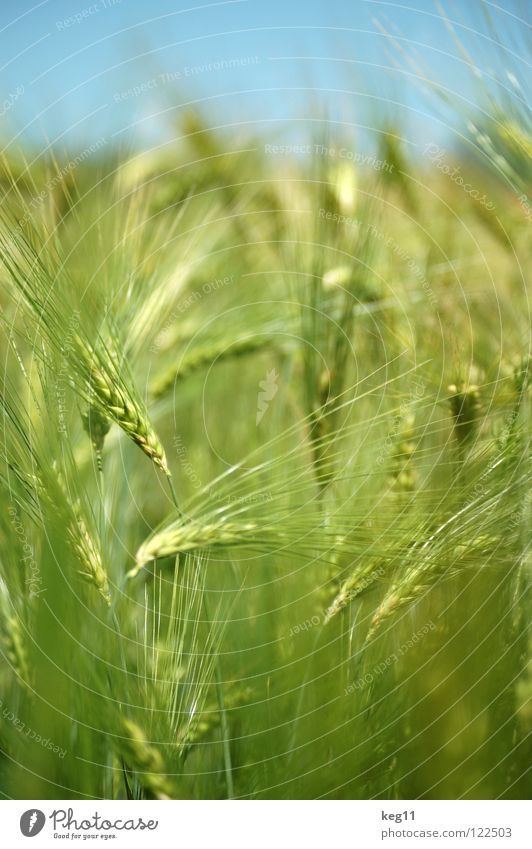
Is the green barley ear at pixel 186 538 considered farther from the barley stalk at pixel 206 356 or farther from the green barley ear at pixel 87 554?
the barley stalk at pixel 206 356

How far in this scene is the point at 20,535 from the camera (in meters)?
0.74

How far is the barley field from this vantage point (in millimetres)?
686

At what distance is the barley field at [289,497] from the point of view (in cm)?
69

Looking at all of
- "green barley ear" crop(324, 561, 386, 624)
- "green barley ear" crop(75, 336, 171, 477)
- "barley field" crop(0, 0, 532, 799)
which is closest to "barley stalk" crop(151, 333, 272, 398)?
"barley field" crop(0, 0, 532, 799)

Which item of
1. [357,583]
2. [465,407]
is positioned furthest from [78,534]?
[465,407]

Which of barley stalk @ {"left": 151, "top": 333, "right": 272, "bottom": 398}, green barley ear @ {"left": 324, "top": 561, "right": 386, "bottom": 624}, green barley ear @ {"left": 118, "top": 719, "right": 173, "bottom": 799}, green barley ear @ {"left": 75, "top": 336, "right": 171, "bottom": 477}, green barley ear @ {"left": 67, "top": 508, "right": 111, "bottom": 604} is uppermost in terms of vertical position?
barley stalk @ {"left": 151, "top": 333, "right": 272, "bottom": 398}

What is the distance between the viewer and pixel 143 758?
616mm

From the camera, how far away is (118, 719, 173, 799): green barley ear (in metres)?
0.61

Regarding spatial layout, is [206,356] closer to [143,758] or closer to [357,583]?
[357,583]

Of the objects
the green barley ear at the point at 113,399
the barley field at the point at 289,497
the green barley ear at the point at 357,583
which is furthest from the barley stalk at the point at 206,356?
the green barley ear at the point at 357,583

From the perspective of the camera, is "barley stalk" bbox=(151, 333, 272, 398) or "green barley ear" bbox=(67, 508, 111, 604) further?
"barley stalk" bbox=(151, 333, 272, 398)

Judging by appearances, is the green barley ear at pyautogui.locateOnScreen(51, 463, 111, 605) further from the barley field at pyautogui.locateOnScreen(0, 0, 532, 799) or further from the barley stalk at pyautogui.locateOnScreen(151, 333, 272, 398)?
the barley stalk at pyautogui.locateOnScreen(151, 333, 272, 398)

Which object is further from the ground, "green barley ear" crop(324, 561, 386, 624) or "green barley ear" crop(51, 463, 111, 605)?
"green barley ear" crop(51, 463, 111, 605)

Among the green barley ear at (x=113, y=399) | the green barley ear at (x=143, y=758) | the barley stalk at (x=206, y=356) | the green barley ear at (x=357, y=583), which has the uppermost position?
the barley stalk at (x=206, y=356)
